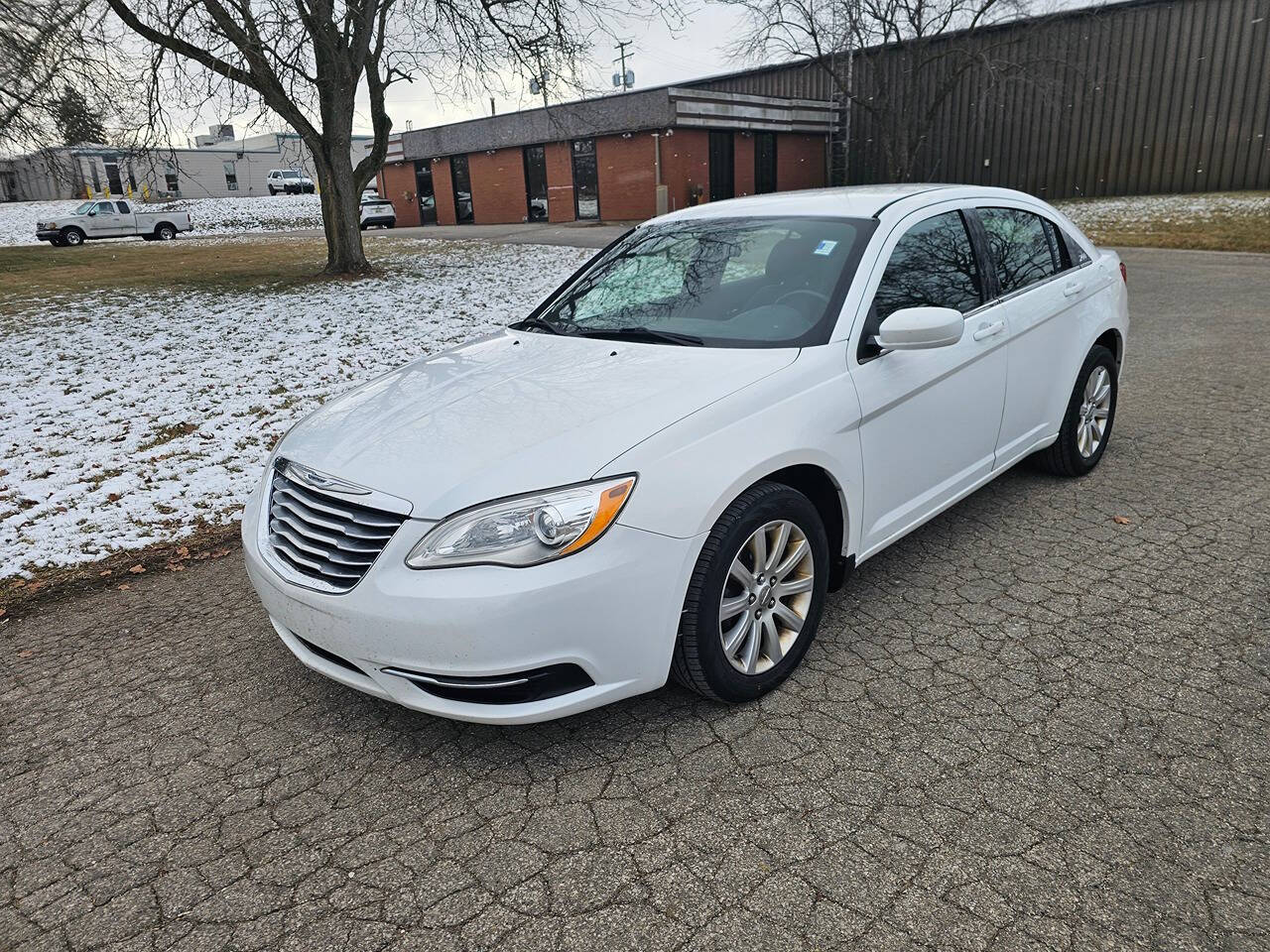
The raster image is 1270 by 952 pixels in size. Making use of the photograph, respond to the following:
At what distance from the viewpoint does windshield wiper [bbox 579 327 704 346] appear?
3.42 meters

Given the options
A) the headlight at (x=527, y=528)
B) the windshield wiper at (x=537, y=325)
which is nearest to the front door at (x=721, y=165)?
the windshield wiper at (x=537, y=325)

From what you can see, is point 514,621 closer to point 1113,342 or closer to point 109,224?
point 1113,342

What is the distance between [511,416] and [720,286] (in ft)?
4.17

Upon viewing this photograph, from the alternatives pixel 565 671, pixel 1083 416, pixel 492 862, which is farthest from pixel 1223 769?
pixel 1083 416

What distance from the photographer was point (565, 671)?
255 cm

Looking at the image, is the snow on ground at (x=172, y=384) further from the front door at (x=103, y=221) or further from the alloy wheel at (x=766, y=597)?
the front door at (x=103, y=221)

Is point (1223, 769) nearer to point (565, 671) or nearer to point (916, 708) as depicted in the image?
point (916, 708)

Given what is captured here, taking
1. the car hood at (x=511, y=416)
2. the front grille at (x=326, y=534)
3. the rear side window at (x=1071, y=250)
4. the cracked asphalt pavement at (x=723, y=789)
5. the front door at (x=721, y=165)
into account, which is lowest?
the cracked asphalt pavement at (x=723, y=789)

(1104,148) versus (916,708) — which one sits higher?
(1104,148)

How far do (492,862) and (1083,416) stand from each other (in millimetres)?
4029

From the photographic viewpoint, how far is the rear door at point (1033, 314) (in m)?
4.12

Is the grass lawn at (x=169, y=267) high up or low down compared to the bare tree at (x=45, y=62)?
down

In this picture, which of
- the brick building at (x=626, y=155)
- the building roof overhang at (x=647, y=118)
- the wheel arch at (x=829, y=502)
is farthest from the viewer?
the brick building at (x=626, y=155)

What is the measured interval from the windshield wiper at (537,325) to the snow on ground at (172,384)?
2.30 metres
